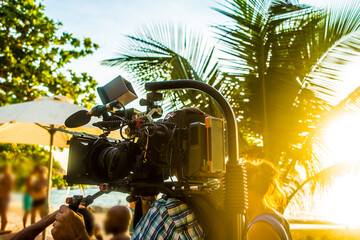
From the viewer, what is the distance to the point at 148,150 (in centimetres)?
133

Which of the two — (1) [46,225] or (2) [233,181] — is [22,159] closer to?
(1) [46,225]

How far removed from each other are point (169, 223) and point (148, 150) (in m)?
0.30

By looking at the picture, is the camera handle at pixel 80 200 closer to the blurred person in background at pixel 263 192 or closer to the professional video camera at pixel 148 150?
the professional video camera at pixel 148 150

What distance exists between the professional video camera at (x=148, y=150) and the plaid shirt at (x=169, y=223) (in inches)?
2.3

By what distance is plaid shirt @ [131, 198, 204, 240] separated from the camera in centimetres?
120

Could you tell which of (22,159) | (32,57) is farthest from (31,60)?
(22,159)

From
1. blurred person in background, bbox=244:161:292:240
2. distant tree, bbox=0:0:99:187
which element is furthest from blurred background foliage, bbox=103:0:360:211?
distant tree, bbox=0:0:99:187

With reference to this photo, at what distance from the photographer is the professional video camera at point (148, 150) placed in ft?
3.89

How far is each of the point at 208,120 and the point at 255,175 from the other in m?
1.43

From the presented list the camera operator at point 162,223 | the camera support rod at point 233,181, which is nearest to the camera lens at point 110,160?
the camera operator at point 162,223

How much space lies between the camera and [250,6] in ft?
14.0

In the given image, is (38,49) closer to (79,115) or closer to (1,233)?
(1,233)

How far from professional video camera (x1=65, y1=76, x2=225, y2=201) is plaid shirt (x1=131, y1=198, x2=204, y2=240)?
59 mm

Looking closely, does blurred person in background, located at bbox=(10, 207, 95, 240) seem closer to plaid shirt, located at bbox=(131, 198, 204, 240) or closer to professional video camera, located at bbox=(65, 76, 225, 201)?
professional video camera, located at bbox=(65, 76, 225, 201)
